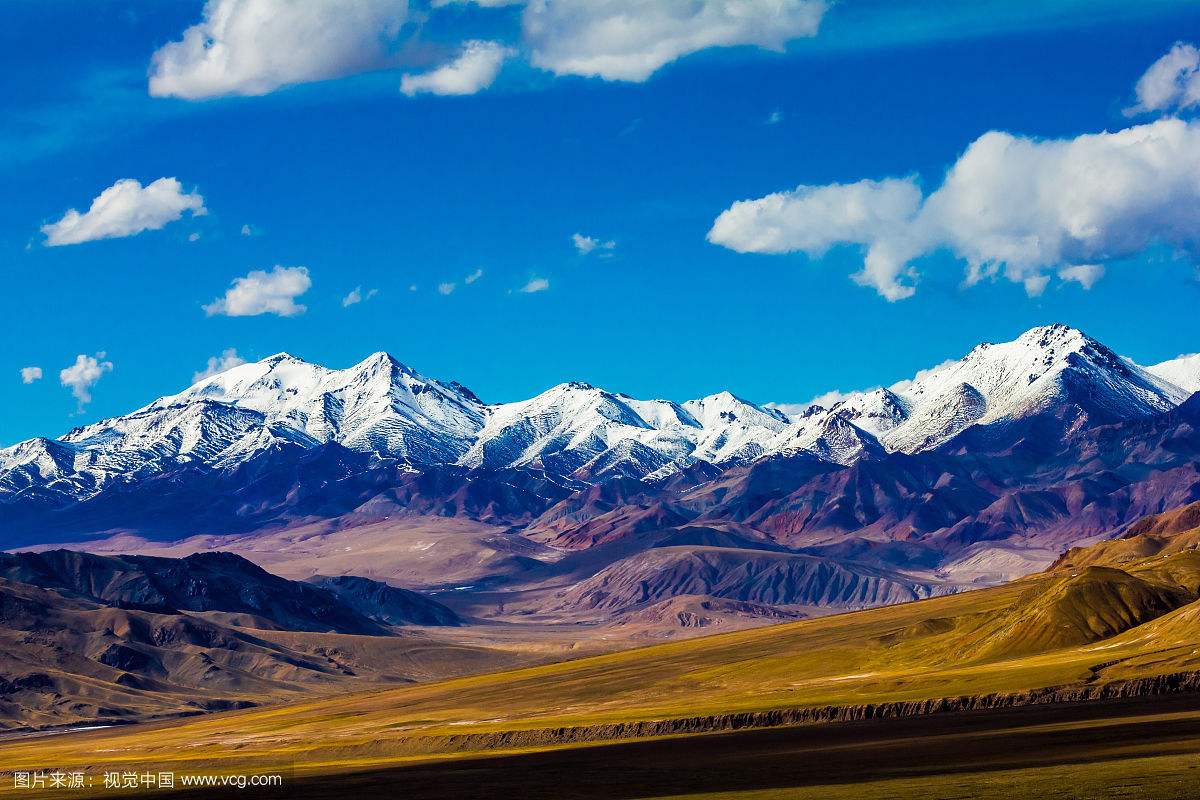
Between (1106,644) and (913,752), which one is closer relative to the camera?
(913,752)

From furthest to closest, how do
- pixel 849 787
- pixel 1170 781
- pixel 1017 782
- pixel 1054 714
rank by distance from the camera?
pixel 1054 714 < pixel 849 787 < pixel 1017 782 < pixel 1170 781

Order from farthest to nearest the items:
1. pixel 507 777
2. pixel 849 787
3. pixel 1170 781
Result: pixel 507 777 → pixel 849 787 → pixel 1170 781

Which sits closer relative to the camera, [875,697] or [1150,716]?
[1150,716]

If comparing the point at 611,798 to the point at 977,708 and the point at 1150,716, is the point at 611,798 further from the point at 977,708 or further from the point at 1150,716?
the point at 977,708

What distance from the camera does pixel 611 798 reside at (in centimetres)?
10356

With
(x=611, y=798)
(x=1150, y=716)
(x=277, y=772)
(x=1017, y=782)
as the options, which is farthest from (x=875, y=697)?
(x=1017, y=782)

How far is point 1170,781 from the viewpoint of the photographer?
80.4 m

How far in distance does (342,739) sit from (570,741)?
3853cm

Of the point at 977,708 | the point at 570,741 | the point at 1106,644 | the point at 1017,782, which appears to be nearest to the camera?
the point at 1017,782

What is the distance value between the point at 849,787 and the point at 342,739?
10805 cm

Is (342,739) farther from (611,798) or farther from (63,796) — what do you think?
(611,798)

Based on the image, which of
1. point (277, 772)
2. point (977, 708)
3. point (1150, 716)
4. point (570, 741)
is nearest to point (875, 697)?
point (977, 708)

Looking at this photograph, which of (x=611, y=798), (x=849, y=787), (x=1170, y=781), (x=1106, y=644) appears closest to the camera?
(x=1170, y=781)

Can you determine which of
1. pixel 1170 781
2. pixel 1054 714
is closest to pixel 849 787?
pixel 1170 781
